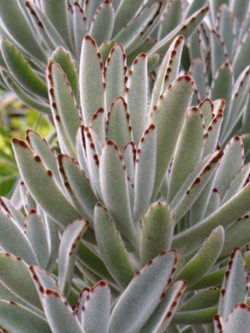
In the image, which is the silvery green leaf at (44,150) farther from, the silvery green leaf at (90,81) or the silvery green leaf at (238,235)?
the silvery green leaf at (238,235)

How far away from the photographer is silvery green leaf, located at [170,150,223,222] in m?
0.54

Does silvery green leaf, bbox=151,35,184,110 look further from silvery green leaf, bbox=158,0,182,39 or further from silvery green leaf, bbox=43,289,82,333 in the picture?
silvery green leaf, bbox=158,0,182,39

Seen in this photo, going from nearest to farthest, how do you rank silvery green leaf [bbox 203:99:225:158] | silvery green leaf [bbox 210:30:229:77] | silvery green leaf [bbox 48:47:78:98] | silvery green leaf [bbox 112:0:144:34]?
silvery green leaf [bbox 203:99:225:158] < silvery green leaf [bbox 48:47:78:98] < silvery green leaf [bbox 112:0:144:34] < silvery green leaf [bbox 210:30:229:77]

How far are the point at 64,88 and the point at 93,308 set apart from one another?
8.5 inches

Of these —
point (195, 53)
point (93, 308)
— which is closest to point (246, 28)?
point (195, 53)

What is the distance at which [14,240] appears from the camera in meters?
0.58

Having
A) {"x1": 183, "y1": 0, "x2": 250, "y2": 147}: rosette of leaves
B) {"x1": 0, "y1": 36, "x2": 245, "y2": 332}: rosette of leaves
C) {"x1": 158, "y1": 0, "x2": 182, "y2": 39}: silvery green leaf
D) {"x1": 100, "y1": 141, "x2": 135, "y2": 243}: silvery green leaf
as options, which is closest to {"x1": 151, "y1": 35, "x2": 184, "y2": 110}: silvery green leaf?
{"x1": 0, "y1": 36, "x2": 245, "y2": 332}: rosette of leaves

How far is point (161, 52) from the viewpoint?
2.81ft

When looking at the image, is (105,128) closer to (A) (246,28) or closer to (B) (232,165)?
(B) (232,165)

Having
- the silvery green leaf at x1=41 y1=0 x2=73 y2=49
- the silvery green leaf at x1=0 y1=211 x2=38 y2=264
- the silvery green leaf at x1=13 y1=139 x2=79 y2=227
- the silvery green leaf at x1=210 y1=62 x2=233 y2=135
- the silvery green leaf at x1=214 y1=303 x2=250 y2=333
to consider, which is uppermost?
the silvery green leaf at x1=41 y1=0 x2=73 y2=49

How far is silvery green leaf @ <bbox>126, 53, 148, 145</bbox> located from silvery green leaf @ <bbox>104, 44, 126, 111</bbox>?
20 millimetres

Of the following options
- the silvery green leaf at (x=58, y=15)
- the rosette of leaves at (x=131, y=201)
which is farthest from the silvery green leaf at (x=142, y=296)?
the silvery green leaf at (x=58, y=15)

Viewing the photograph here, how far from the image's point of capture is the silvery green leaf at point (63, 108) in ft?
1.99

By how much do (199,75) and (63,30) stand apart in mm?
215
